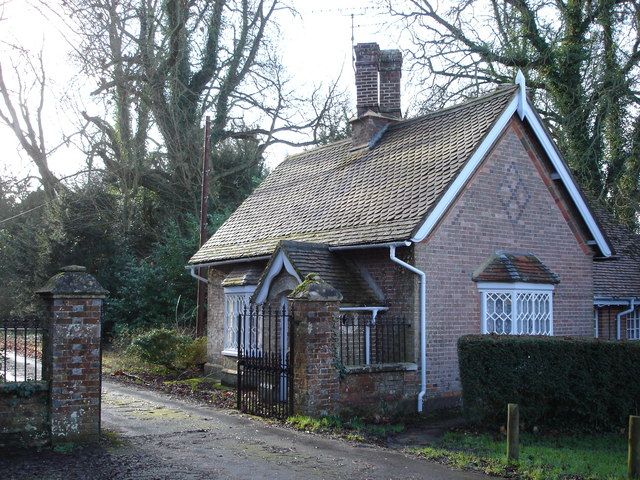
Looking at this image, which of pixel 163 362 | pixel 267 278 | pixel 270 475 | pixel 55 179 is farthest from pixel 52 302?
pixel 55 179

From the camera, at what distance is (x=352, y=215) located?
15.4 meters

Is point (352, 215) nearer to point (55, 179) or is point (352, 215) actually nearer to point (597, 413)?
point (597, 413)

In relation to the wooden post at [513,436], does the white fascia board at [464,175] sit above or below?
above

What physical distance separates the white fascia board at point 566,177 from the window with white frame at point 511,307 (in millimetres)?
2448

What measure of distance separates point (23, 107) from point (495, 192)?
24.8 m

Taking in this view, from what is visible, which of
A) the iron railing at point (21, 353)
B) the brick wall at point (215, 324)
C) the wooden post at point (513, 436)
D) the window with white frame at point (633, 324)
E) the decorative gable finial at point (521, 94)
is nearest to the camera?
the wooden post at point (513, 436)

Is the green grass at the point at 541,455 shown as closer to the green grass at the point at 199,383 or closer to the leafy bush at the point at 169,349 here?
the green grass at the point at 199,383

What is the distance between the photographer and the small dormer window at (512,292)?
47.2ft

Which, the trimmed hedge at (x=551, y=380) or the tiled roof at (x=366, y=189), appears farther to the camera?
the tiled roof at (x=366, y=189)

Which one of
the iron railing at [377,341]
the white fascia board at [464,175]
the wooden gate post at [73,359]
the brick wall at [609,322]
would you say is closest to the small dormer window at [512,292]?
the white fascia board at [464,175]

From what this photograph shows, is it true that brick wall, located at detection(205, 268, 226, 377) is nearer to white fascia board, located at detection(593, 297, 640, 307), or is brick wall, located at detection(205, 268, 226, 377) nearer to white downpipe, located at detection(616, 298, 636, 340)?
white fascia board, located at detection(593, 297, 640, 307)

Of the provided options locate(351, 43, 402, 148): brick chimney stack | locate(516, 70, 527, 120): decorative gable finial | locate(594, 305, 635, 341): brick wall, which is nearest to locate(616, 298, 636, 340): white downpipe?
locate(594, 305, 635, 341): brick wall

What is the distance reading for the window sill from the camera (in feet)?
39.8

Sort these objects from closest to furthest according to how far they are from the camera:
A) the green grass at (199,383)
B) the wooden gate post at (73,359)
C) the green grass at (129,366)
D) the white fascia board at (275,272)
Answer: the wooden gate post at (73,359) → the white fascia board at (275,272) → the green grass at (199,383) → the green grass at (129,366)
